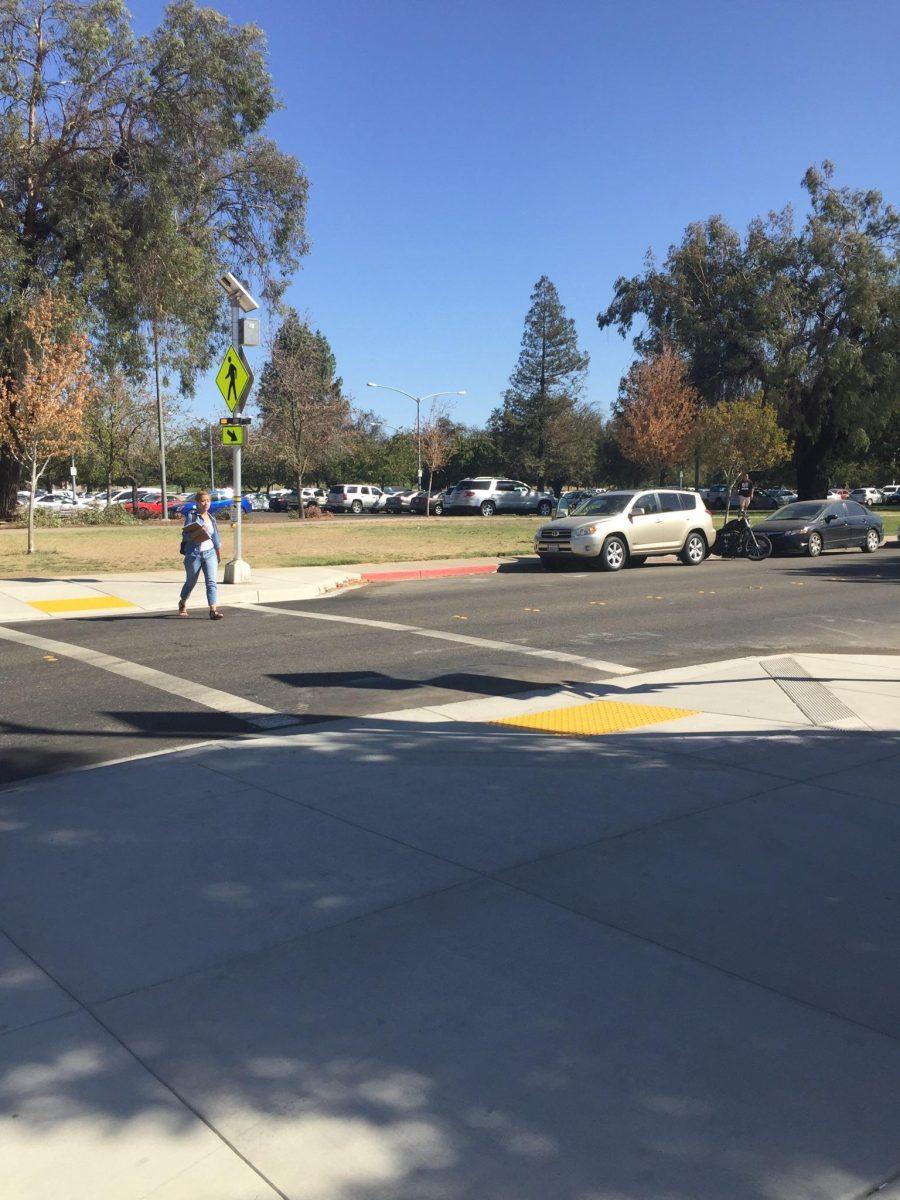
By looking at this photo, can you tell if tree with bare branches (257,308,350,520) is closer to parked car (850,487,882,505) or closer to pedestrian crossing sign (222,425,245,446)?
pedestrian crossing sign (222,425,245,446)

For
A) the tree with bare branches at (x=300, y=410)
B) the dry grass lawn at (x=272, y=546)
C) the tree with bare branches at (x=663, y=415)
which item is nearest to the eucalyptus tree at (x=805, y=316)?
the tree with bare branches at (x=663, y=415)

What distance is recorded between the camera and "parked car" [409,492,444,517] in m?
57.1

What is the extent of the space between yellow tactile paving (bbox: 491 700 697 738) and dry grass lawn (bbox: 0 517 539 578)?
12.9 meters

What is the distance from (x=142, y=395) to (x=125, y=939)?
61297 millimetres

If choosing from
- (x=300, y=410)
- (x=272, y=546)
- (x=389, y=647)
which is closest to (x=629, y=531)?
(x=272, y=546)

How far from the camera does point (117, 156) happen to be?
103 feet

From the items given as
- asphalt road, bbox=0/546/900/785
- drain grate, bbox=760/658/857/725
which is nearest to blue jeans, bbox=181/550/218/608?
asphalt road, bbox=0/546/900/785

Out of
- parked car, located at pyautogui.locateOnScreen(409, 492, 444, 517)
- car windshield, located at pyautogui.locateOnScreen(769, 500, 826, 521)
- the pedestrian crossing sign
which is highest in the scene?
the pedestrian crossing sign

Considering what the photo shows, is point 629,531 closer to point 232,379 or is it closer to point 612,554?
point 612,554

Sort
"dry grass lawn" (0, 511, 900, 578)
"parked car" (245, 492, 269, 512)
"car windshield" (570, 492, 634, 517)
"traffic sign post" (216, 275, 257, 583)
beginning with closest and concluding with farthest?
"traffic sign post" (216, 275, 257, 583), "dry grass lawn" (0, 511, 900, 578), "car windshield" (570, 492, 634, 517), "parked car" (245, 492, 269, 512)

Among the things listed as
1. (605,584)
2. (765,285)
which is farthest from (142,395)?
(605,584)

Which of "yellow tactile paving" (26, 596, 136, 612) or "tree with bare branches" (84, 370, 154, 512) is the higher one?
"tree with bare branches" (84, 370, 154, 512)

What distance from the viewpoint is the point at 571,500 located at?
44.0 metres

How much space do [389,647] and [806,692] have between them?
445 centimetres
